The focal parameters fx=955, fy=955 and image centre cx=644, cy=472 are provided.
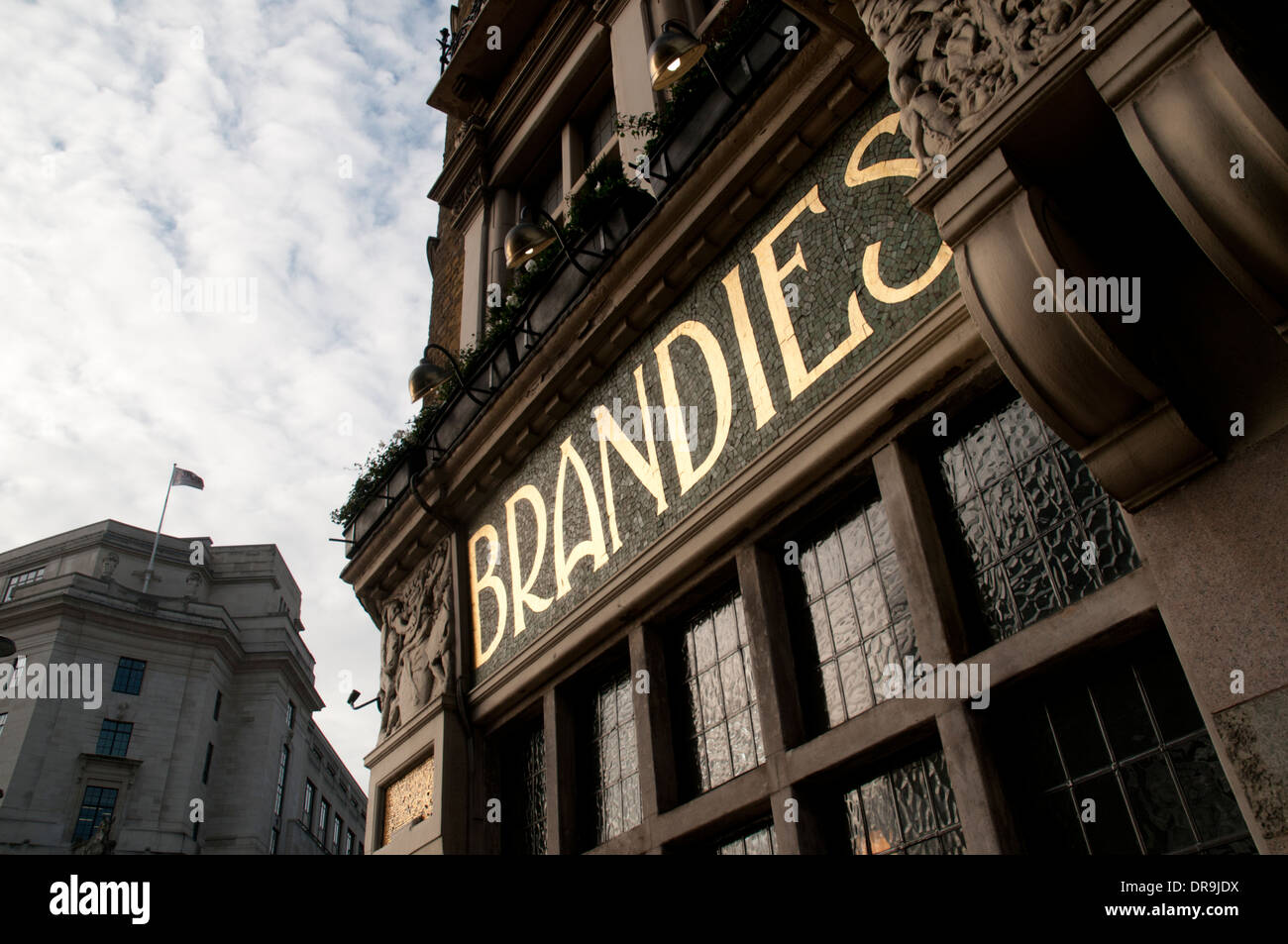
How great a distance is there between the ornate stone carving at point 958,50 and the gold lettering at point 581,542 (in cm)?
408

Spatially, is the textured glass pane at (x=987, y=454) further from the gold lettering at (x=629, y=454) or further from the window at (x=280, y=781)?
the window at (x=280, y=781)

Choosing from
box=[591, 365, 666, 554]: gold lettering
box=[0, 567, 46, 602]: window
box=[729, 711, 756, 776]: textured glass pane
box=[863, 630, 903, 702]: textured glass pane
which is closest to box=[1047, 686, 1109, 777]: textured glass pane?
box=[863, 630, 903, 702]: textured glass pane

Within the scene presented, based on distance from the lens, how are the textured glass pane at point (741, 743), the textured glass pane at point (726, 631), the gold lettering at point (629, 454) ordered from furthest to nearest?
the gold lettering at point (629, 454)
the textured glass pane at point (726, 631)
the textured glass pane at point (741, 743)

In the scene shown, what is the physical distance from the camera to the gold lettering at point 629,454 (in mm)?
7111

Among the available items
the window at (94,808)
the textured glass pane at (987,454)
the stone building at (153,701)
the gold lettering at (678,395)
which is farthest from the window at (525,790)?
the window at (94,808)

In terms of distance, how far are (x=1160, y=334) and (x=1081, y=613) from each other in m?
1.25

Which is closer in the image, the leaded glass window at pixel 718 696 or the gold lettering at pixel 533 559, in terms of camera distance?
the leaded glass window at pixel 718 696

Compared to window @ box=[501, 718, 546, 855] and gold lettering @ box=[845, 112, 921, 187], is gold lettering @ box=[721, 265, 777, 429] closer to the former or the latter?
gold lettering @ box=[845, 112, 921, 187]

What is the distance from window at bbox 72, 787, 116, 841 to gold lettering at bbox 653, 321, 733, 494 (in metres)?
52.0

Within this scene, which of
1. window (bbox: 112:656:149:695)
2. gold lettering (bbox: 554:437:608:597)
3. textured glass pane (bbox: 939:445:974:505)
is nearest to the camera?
textured glass pane (bbox: 939:445:974:505)

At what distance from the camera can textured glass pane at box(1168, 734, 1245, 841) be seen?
3658mm

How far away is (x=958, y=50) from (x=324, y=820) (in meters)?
74.0

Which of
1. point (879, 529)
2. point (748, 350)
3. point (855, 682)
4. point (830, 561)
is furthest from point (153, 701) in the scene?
point (879, 529)
